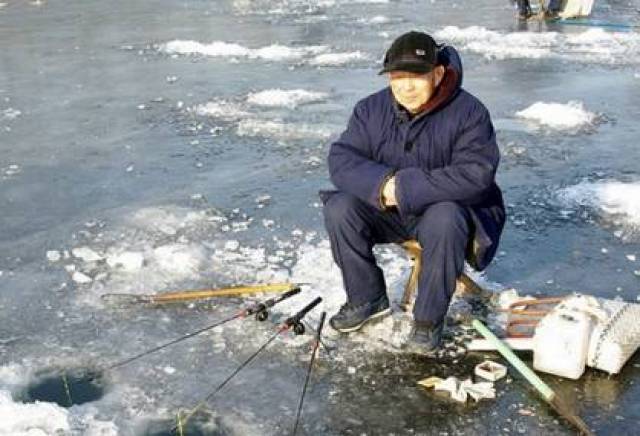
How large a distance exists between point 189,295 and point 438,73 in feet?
6.23

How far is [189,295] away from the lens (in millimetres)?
4445

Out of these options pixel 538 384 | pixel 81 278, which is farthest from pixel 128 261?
pixel 538 384

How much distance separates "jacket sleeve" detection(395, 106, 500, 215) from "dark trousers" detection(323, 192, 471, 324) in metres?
0.06

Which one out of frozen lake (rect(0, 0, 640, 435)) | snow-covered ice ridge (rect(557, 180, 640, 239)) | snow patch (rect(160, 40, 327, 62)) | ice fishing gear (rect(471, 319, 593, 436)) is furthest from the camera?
snow patch (rect(160, 40, 327, 62))

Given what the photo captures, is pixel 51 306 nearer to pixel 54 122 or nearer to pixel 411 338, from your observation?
pixel 411 338

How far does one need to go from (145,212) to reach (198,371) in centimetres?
243

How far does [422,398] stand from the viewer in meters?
3.53

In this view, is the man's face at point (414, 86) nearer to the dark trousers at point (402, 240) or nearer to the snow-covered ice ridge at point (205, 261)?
the dark trousers at point (402, 240)

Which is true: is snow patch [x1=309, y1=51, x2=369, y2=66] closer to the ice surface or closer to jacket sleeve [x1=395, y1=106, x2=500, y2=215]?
the ice surface

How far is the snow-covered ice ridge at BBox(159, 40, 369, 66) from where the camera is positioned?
12.0 meters

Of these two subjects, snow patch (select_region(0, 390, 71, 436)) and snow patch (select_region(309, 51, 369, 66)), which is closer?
snow patch (select_region(0, 390, 71, 436))

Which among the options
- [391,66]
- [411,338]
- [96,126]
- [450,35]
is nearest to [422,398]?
[411,338]

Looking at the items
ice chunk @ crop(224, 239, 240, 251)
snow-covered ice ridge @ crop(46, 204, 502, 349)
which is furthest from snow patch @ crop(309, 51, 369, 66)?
ice chunk @ crop(224, 239, 240, 251)

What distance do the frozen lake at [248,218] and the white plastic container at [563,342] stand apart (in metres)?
0.09
